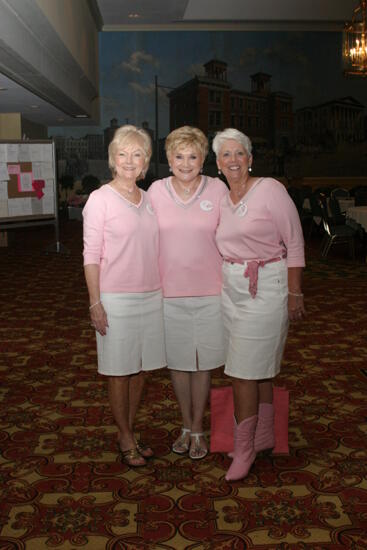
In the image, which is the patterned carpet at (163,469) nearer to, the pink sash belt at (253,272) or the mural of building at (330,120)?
the pink sash belt at (253,272)

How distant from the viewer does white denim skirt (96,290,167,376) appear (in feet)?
9.90

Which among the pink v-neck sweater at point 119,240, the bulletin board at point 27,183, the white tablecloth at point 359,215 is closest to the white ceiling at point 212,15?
the bulletin board at point 27,183

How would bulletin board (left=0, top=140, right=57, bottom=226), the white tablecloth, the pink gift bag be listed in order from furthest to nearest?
bulletin board (left=0, top=140, right=57, bottom=226) → the white tablecloth → the pink gift bag

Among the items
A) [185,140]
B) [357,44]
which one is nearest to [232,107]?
[357,44]

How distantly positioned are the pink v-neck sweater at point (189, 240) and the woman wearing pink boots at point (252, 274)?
0.07 metres

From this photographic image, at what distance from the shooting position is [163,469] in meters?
3.19

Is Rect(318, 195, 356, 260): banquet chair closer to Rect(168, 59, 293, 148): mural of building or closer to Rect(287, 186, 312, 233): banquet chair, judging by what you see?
Rect(287, 186, 312, 233): banquet chair

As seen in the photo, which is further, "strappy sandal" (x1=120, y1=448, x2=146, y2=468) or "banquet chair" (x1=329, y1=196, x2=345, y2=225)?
→ "banquet chair" (x1=329, y1=196, x2=345, y2=225)

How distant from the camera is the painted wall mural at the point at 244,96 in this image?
18.8 meters

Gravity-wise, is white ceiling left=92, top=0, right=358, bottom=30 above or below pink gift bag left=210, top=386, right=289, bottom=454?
above

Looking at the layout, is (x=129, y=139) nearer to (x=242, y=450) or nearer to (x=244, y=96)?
(x=242, y=450)

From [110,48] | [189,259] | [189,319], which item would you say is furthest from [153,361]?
[110,48]

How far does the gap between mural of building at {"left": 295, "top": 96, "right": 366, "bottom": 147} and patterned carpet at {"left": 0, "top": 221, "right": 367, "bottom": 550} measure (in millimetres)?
14803

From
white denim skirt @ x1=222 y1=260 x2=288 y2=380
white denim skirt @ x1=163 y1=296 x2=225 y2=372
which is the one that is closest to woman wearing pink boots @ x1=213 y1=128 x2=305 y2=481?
white denim skirt @ x1=222 y1=260 x2=288 y2=380
